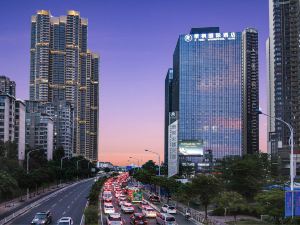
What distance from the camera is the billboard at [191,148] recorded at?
174 meters

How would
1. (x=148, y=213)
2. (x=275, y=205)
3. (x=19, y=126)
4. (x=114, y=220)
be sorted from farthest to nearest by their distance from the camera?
1. (x=19, y=126)
2. (x=148, y=213)
3. (x=275, y=205)
4. (x=114, y=220)

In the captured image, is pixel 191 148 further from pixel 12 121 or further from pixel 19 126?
pixel 12 121

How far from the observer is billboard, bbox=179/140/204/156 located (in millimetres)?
173875

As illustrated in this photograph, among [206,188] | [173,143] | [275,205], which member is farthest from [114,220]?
[173,143]

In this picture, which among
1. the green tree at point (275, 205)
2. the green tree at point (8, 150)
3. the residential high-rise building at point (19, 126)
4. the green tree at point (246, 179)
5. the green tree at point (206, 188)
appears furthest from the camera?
the residential high-rise building at point (19, 126)

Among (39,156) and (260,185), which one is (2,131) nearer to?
(39,156)

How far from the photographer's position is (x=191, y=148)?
175500mm

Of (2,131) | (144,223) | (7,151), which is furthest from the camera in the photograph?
(2,131)

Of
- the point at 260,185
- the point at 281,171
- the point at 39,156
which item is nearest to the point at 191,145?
the point at 281,171

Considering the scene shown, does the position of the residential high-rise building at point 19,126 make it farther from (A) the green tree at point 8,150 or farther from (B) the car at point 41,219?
(B) the car at point 41,219

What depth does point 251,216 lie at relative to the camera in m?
68.6

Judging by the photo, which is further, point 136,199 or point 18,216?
point 136,199

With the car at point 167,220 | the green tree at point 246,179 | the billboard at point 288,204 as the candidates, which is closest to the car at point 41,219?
the car at point 167,220

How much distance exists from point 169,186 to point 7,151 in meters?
60.4
